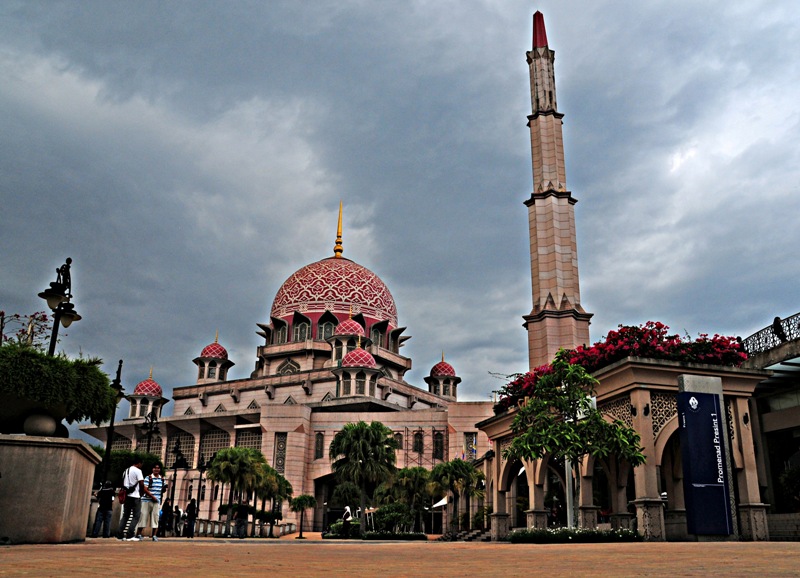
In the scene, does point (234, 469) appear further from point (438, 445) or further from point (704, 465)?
point (704, 465)

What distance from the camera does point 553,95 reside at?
3291 centimetres

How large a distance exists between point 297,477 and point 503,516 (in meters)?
30.9

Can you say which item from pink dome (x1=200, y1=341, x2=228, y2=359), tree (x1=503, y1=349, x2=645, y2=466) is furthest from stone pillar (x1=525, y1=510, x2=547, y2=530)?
pink dome (x1=200, y1=341, x2=228, y2=359)

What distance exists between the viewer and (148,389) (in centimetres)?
6506

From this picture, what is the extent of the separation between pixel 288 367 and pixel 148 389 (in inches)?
572

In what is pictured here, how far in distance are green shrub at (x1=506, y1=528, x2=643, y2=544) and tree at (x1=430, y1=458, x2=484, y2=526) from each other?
2212 cm

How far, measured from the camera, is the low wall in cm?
966

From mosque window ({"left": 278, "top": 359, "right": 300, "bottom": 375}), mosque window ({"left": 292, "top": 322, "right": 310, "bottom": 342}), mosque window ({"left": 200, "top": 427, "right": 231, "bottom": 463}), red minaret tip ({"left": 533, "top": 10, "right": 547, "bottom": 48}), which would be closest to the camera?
red minaret tip ({"left": 533, "top": 10, "right": 547, "bottom": 48})

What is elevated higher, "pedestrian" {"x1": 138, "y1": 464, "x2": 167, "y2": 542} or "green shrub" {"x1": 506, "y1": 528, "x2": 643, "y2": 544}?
"pedestrian" {"x1": 138, "y1": 464, "x2": 167, "y2": 542}

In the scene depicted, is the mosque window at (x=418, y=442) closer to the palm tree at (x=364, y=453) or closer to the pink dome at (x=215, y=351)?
the palm tree at (x=364, y=453)

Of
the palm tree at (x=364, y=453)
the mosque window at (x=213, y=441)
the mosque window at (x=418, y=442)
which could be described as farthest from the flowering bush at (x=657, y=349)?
the mosque window at (x=213, y=441)

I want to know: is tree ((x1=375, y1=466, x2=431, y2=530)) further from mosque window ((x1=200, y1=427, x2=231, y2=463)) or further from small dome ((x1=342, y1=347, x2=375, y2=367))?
mosque window ((x1=200, y1=427, x2=231, y2=463))

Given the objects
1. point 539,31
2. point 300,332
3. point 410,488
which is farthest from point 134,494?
point 300,332

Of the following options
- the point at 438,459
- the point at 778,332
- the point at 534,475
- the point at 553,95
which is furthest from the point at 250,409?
the point at 778,332
